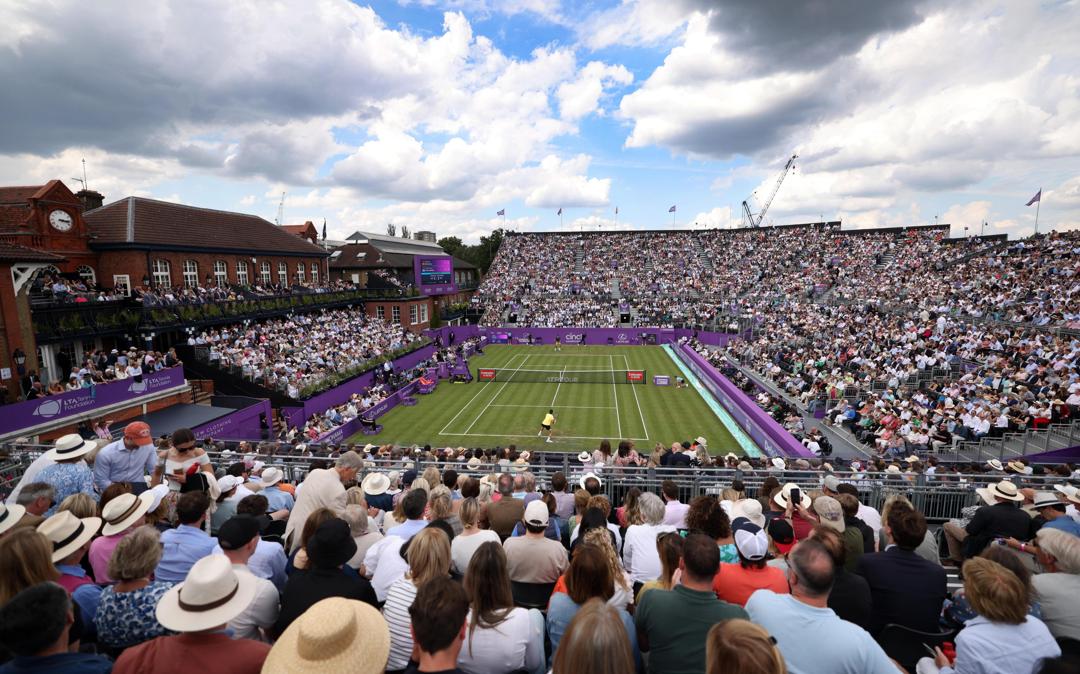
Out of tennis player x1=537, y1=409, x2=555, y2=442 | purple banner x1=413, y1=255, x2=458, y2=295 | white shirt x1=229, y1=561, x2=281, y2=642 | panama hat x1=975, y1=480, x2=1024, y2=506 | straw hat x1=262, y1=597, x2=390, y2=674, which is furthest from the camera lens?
purple banner x1=413, y1=255, x2=458, y2=295

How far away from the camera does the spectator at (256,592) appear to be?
13.0 ft

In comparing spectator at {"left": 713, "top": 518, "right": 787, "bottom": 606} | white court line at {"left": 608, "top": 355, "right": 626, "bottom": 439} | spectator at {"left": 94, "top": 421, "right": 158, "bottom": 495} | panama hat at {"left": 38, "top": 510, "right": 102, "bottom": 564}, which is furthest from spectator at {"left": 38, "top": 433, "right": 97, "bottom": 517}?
white court line at {"left": 608, "top": 355, "right": 626, "bottom": 439}

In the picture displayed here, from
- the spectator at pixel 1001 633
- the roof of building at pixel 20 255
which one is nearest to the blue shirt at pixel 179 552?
the spectator at pixel 1001 633

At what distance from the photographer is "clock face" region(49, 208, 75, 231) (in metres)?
22.5

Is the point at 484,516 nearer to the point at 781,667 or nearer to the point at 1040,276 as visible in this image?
the point at 781,667

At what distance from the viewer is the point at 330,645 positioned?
2.66 meters

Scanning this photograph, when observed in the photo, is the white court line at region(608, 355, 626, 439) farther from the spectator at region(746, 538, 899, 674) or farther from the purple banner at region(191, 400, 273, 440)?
the spectator at region(746, 538, 899, 674)

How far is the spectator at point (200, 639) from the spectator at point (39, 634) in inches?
8.5

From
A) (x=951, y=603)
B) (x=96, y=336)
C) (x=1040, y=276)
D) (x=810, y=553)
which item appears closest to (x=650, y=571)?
(x=810, y=553)

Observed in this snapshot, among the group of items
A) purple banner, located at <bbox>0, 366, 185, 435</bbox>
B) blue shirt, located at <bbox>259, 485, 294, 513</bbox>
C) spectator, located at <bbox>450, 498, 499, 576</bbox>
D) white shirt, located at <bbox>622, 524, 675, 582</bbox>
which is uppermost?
spectator, located at <bbox>450, 498, 499, 576</bbox>

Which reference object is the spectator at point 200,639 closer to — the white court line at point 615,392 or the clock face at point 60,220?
the white court line at point 615,392

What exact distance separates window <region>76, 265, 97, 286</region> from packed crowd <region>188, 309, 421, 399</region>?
537 centimetres

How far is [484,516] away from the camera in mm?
6426

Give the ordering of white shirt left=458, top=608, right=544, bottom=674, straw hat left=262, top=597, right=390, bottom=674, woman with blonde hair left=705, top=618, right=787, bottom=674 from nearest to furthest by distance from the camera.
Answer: woman with blonde hair left=705, top=618, right=787, bottom=674, straw hat left=262, top=597, right=390, bottom=674, white shirt left=458, top=608, right=544, bottom=674
